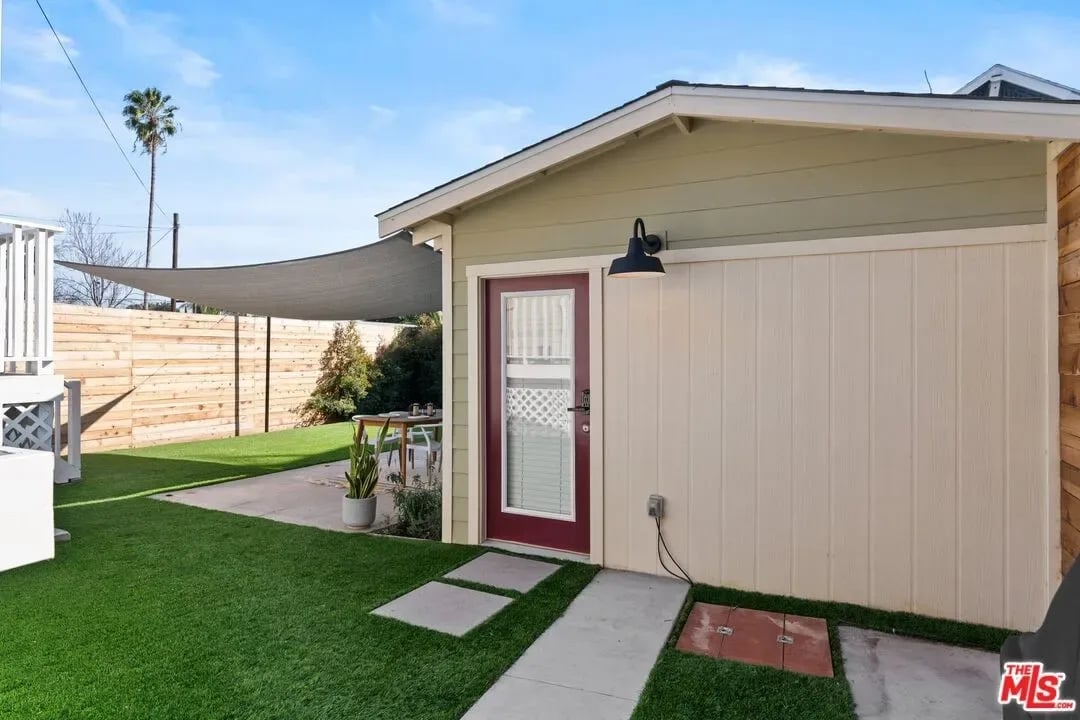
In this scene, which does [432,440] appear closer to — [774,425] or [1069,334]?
[774,425]

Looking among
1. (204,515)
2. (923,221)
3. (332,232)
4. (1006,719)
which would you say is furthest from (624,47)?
(332,232)

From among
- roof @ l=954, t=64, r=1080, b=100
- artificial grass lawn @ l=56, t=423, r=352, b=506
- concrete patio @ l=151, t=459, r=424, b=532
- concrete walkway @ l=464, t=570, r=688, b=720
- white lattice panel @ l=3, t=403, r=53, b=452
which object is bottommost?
concrete walkway @ l=464, t=570, r=688, b=720

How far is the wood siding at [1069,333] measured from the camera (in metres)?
2.93

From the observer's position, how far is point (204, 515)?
577 cm

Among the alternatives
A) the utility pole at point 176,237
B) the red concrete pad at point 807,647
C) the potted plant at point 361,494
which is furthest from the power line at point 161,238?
the red concrete pad at point 807,647

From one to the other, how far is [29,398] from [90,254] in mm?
22536

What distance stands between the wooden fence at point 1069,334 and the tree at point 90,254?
76.1 ft

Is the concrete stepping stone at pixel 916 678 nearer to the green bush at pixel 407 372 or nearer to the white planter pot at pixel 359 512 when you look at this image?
the white planter pot at pixel 359 512

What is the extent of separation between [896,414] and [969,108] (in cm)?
164

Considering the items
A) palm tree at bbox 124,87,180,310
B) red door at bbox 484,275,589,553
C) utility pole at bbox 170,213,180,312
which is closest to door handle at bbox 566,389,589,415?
red door at bbox 484,275,589,553

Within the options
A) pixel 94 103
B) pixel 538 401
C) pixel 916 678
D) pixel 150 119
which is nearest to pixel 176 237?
pixel 150 119

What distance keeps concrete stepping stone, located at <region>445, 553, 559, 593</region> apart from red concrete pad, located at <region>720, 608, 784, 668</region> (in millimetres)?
1286

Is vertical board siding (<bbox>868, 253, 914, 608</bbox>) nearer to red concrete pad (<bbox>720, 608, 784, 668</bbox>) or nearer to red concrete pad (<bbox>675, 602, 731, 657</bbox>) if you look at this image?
red concrete pad (<bbox>720, 608, 784, 668</bbox>)

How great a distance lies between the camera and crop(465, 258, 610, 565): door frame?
439cm
